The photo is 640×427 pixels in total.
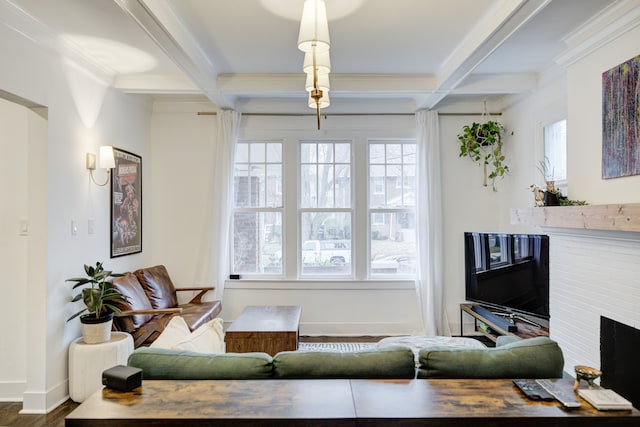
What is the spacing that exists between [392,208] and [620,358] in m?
2.60

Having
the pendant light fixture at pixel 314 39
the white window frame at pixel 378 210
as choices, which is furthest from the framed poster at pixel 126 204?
the white window frame at pixel 378 210

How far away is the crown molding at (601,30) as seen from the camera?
2.27 meters

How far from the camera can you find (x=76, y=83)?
121 inches

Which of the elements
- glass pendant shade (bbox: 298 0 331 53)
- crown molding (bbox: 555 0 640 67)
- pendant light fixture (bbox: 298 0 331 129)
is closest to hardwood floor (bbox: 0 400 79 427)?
pendant light fixture (bbox: 298 0 331 129)

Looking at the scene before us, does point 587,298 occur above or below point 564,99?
below

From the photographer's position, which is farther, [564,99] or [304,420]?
[564,99]

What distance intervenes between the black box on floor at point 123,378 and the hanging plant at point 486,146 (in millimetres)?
3860

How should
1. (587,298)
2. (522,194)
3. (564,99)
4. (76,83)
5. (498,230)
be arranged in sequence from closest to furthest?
(587,298), (76,83), (564,99), (522,194), (498,230)

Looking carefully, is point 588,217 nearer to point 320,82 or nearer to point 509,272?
point 509,272

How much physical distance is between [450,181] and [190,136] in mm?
3052

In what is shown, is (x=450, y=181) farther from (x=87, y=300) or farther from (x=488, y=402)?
(x=87, y=300)

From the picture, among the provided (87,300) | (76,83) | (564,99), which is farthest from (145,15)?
(564,99)

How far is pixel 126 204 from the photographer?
385 cm

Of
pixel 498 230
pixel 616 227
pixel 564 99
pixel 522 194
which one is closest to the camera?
pixel 616 227
